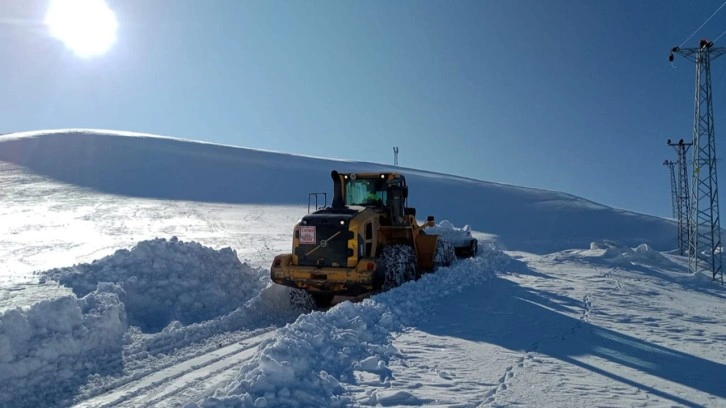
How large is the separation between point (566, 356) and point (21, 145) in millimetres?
55259

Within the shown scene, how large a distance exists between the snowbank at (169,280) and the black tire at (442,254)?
4.30 m

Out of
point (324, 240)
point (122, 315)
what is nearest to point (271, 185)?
point (324, 240)

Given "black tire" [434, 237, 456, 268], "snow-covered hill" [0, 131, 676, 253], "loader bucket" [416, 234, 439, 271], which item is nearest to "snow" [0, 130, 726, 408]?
"black tire" [434, 237, 456, 268]

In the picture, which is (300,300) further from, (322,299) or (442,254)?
(442,254)

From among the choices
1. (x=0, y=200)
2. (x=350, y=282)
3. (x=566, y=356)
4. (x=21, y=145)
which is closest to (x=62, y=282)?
(x=350, y=282)

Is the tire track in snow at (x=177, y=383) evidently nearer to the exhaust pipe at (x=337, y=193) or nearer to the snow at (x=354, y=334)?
the snow at (x=354, y=334)

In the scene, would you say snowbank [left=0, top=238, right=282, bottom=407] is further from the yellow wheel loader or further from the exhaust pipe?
the exhaust pipe

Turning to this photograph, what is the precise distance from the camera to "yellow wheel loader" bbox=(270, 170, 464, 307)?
9539 millimetres

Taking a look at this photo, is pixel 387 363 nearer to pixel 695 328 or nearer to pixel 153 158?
pixel 695 328

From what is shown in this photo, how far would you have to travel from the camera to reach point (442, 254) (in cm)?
1332

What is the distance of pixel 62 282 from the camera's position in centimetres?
902

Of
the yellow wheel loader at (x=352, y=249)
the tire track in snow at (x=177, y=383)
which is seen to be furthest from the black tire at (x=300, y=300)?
the tire track in snow at (x=177, y=383)

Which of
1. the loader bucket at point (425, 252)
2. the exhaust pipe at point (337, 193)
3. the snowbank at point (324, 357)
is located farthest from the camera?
the loader bucket at point (425, 252)

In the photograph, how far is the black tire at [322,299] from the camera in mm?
10289
